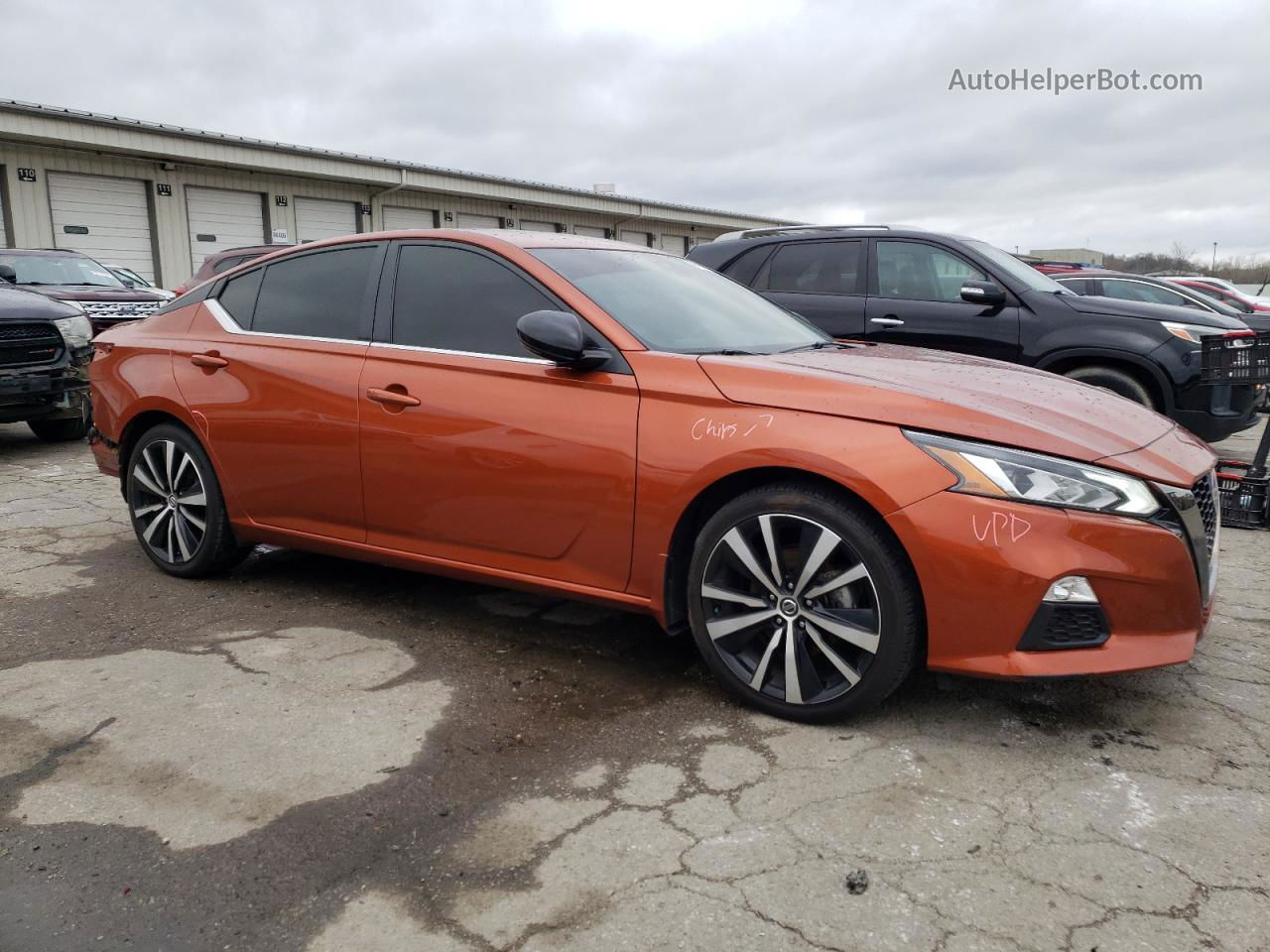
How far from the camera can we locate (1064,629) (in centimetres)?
267

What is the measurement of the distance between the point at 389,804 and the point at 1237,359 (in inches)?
191

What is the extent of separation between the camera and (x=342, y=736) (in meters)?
2.94

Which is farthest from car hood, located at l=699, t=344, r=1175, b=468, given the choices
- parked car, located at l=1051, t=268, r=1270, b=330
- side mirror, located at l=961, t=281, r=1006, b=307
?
parked car, located at l=1051, t=268, r=1270, b=330

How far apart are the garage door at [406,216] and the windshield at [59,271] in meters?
11.7

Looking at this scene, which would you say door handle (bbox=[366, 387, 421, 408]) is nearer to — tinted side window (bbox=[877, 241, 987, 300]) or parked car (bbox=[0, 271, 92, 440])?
tinted side window (bbox=[877, 241, 987, 300])

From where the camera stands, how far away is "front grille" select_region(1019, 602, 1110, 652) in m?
2.65

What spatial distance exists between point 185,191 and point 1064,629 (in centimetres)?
2007

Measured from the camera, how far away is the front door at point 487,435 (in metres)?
3.22

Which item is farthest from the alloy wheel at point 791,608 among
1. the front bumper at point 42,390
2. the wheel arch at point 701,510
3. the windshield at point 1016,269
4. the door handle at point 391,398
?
the front bumper at point 42,390

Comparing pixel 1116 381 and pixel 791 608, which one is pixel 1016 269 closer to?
pixel 1116 381

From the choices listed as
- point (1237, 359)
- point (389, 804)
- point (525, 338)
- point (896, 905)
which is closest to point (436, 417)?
point (525, 338)

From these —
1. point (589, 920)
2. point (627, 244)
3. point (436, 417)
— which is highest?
point (627, 244)

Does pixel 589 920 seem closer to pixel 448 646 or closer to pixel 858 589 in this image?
pixel 858 589

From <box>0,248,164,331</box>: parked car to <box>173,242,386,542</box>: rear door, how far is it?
646 centimetres
